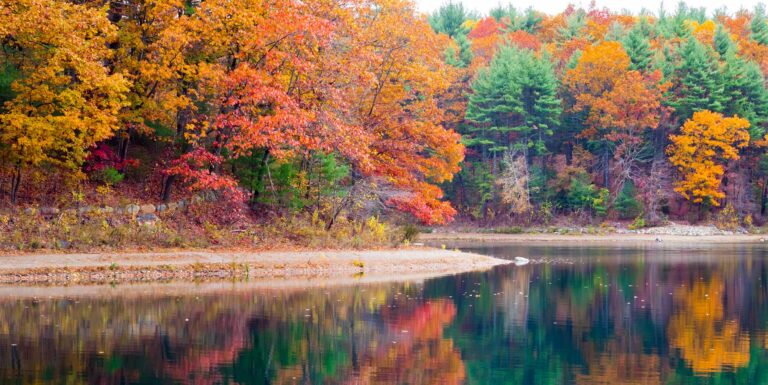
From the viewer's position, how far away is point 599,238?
76.6m

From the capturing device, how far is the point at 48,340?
1800 cm

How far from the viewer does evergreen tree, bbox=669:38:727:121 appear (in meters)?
79.6

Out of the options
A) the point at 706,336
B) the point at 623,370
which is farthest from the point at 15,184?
the point at 623,370

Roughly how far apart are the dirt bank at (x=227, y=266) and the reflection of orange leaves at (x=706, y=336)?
41.1 feet

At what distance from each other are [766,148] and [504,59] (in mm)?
24437

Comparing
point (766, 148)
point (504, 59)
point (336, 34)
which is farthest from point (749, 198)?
point (336, 34)

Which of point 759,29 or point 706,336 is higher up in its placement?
point 759,29

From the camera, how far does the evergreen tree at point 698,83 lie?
79.6m

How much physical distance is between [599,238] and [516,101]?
1424cm

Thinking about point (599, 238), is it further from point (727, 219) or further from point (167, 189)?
point (167, 189)

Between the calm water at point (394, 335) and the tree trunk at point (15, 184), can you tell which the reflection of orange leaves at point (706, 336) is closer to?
the calm water at point (394, 335)

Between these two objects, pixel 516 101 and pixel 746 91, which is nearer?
pixel 746 91

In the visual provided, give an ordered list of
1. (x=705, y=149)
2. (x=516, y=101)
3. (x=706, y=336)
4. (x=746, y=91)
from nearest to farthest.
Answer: (x=706, y=336), (x=705, y=149), (x=746, y=91), (x=516, y=101)

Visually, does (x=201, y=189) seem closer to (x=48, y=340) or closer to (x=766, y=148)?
(x=48, y=340)
